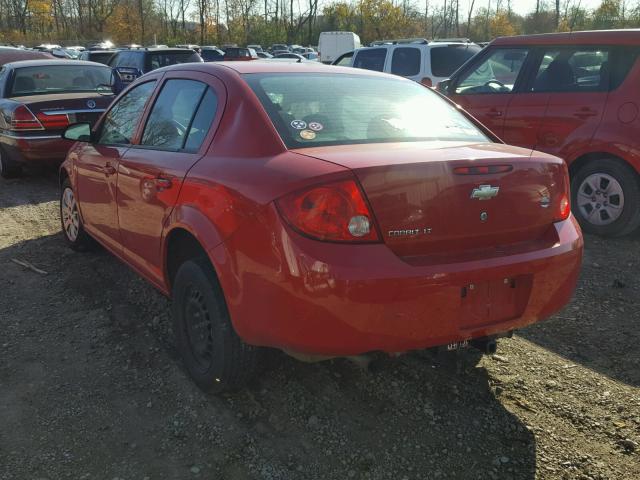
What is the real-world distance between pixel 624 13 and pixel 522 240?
2013 inches

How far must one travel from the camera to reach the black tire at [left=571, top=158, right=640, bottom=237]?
557 cm

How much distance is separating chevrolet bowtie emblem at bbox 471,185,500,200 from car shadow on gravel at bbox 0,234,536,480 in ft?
2.68

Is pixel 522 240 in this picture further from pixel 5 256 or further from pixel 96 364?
pixel 5 256

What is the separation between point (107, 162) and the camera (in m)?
4.12

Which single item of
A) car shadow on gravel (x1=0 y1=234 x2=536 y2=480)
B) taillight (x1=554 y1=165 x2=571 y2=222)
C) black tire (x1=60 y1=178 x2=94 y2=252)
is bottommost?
car shadow on gravel (x1=0 y1=234 x2=536 y2=480)

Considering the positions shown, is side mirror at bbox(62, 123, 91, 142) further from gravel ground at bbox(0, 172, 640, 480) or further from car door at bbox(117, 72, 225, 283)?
gravel ground at bbox(0, 172, 640, 480)

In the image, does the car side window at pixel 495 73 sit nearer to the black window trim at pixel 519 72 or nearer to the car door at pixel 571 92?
the black window trim at pixel 519 72

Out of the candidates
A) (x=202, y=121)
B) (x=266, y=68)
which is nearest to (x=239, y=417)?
(x=202, y=121)

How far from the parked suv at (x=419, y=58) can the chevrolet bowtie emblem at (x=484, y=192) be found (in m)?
9.56

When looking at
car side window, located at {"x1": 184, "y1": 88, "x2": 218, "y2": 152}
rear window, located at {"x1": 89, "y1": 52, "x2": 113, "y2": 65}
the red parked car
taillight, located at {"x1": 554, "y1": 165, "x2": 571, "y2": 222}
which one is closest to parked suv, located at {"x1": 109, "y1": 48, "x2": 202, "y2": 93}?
the red parked car

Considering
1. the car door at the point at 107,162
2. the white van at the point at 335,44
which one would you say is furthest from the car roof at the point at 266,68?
the white van at the point at 335,44

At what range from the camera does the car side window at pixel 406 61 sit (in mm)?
12078

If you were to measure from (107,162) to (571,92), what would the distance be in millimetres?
4429

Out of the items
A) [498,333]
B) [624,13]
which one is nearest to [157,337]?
[498,333]
